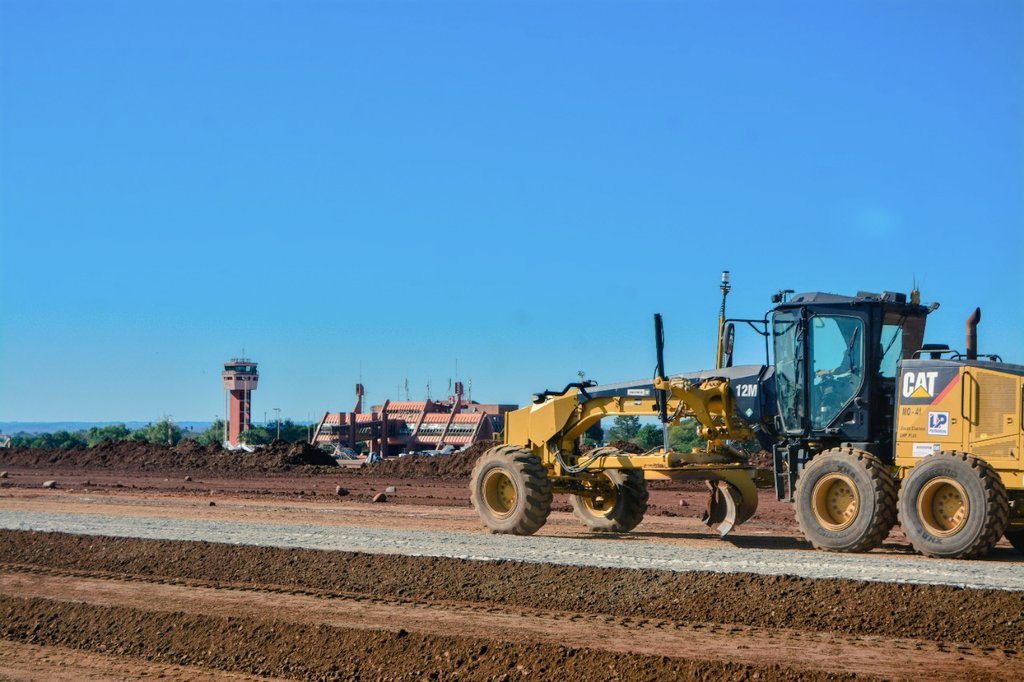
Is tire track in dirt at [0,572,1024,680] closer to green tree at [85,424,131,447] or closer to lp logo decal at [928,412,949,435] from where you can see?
lp logo decal at [928,412,949,435]

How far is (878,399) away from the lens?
1681 cm

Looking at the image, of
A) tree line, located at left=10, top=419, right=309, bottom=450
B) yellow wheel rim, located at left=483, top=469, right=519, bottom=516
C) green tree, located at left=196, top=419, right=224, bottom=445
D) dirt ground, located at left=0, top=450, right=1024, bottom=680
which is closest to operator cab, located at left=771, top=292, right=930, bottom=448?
dirt ground, located at left=0, top=450, right=1024, bottom=680

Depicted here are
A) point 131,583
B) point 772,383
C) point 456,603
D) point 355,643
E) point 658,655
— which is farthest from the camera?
point 772,383

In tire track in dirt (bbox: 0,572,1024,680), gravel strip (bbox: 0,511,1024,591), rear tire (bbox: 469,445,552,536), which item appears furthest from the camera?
rear tire (bbox: 469,445,552,536)

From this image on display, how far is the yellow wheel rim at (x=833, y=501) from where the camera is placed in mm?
16266

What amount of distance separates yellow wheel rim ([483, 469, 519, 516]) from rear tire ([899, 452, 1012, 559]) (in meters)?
6.27

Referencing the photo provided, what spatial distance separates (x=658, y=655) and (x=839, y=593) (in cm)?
271

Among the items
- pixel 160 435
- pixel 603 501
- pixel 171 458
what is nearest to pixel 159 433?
pixel 160 435

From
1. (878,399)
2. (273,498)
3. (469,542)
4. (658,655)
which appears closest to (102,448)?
(273,498)

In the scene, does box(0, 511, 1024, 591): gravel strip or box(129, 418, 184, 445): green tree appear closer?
box(0, 511, 1024, 591): gravel strip

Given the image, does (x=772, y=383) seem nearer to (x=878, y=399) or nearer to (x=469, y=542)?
(x=878, y=399)

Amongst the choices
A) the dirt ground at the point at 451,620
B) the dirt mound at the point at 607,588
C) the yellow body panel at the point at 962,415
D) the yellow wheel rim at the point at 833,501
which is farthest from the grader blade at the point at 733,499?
the dirt mound at the point at 607,588

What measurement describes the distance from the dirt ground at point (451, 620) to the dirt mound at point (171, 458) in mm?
32048

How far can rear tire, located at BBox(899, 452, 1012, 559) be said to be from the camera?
14.8 m
